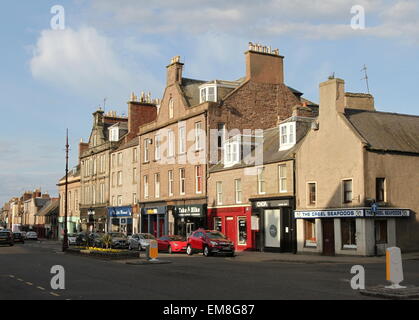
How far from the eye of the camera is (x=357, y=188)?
103ft

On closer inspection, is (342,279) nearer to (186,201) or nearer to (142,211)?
(186,201)

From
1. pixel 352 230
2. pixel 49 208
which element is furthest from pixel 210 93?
pixel 49 208

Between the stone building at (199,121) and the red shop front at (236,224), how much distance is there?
61.0 inches

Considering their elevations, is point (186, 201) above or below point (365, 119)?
below

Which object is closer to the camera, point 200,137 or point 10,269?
point 10,269

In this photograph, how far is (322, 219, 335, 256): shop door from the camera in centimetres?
3288

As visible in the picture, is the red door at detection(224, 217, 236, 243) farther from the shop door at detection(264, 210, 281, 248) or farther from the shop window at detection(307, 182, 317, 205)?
the shop window at detection(307, 182, 317, 205)

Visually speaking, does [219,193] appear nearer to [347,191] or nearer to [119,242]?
[119,242]

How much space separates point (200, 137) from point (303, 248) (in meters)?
15.5

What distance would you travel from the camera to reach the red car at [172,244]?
38.5 m

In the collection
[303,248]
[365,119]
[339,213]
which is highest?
[365,119]

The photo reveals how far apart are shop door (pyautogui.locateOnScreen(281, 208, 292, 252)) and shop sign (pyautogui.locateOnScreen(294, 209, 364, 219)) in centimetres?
108
